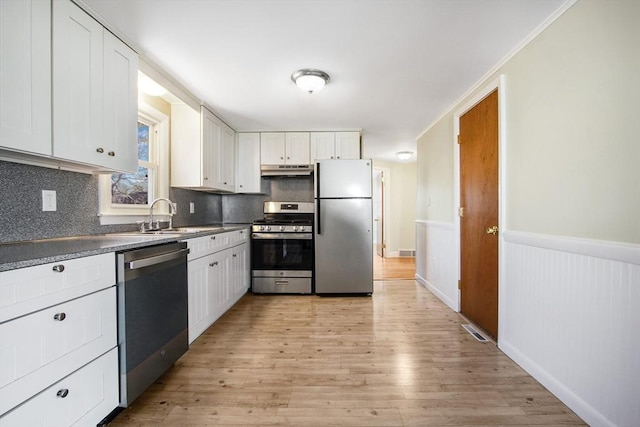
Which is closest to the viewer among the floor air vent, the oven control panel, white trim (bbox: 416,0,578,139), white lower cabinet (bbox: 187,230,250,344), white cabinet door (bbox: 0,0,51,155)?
white cabinet door (bbox: 0,0,51,155)

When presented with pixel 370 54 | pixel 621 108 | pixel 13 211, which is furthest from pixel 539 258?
pixel 13 211

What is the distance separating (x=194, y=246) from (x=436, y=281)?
115 inches

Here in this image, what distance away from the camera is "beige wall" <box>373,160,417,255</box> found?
6691 millimetres

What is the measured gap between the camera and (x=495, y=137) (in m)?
2.32

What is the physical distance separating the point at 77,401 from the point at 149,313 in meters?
0.47

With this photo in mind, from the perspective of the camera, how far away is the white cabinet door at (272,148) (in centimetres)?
400

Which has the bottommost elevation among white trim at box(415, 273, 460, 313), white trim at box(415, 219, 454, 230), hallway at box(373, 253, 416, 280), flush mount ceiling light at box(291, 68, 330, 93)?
hallway at box(373, 253, 416, 280)

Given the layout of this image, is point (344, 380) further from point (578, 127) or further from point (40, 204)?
point (40, 204)

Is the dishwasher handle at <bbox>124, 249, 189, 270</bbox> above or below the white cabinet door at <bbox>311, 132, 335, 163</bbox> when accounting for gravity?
below

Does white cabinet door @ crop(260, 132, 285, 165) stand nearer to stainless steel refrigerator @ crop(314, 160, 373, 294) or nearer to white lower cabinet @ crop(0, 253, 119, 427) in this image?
stainless steel refrigerator @ crop(314, 160, 373, 294)

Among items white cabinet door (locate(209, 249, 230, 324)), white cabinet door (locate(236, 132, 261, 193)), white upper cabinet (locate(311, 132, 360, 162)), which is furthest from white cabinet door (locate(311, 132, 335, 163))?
white cabinet door (locate(209, 249, 230, 324))

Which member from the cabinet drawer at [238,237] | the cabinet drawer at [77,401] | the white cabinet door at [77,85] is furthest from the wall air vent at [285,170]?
the cabinet drawer at [77,401]

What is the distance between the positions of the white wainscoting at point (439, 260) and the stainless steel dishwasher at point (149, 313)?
2.69 meters

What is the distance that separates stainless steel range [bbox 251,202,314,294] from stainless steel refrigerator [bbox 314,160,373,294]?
18 cm
